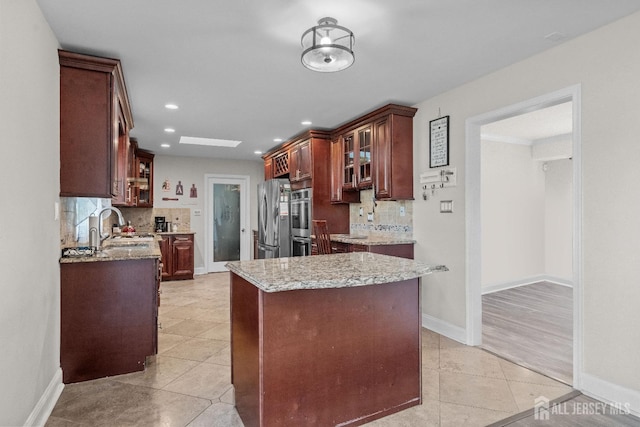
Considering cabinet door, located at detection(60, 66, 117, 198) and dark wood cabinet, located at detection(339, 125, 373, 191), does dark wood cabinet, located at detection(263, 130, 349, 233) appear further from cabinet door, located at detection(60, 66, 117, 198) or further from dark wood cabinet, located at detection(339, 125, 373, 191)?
cabinet door, located at detection(60, 66, 117, 198)

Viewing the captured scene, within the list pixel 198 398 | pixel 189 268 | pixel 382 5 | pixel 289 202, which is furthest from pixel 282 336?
pixel 189 268

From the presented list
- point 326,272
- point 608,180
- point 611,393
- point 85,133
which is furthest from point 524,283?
point 85,133

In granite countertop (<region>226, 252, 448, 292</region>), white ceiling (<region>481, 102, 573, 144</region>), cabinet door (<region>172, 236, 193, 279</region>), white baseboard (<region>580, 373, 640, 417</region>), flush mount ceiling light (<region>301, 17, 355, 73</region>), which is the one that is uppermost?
white ceiling (<region>481, 102, 573, 144</region>)

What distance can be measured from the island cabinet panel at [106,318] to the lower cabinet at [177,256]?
3.71 m

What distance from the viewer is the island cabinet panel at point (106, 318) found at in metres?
2.51

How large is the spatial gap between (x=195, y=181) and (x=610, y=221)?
6655 millimetres

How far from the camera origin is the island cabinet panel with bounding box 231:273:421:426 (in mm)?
1720

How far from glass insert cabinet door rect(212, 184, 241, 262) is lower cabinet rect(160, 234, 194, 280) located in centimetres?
93

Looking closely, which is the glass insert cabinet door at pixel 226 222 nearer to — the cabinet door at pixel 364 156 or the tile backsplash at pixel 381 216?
the tile backsplash at pixel 381 216

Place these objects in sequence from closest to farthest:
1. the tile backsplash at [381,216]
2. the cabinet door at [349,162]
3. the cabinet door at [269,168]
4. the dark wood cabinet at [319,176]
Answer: the tile backsplash at [381,216], the cabinet door at [349,162], the dark wood cabinet at [319,176], the cabinet door at [269,168]

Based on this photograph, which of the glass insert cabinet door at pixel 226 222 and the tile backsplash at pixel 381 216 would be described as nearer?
the tile backsplash at pixel 381 216

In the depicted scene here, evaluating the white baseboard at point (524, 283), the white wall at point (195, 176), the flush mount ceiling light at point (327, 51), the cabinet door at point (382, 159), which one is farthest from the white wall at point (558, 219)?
the white wall at point (195, 176)

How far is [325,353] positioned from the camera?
1.85m

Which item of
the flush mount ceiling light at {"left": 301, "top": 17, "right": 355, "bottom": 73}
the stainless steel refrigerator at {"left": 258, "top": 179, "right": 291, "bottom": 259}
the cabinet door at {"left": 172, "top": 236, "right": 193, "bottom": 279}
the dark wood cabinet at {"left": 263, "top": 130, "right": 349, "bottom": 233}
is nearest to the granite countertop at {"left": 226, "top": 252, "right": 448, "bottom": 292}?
the flush mount ceiling light at {"left": 301, "top": 17, "right": 355, "bottom": 73}
